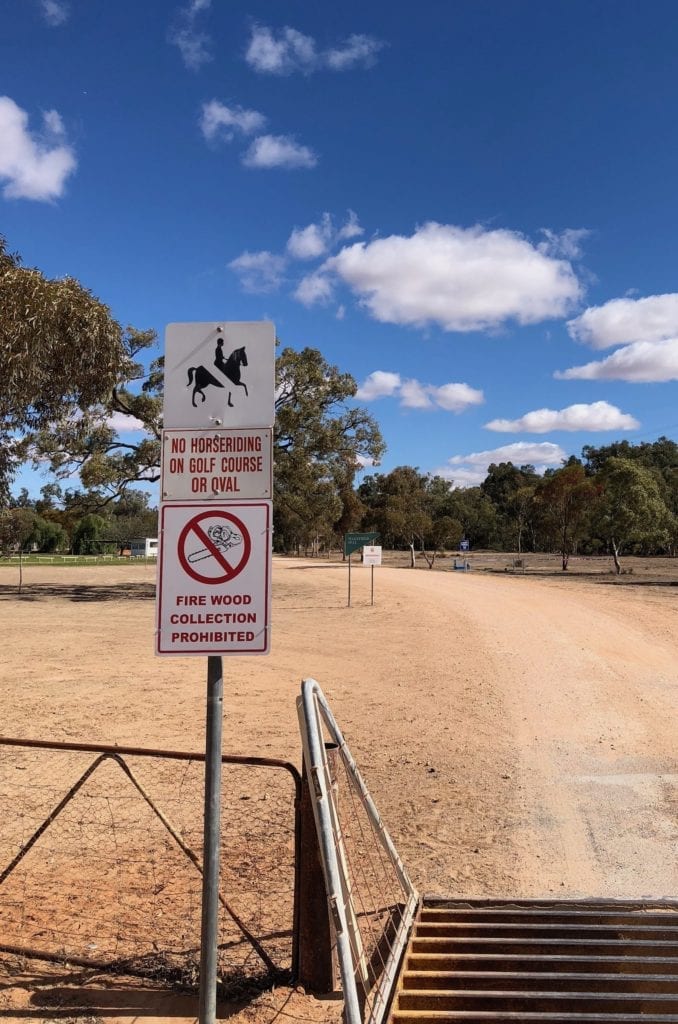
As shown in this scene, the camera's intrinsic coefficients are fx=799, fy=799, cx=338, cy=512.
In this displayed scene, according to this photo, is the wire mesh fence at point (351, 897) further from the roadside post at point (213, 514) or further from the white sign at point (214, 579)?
the white sign at point (214, 579)


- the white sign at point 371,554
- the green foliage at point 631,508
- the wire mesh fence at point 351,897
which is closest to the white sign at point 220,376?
the wire mesh fence at point 351,897

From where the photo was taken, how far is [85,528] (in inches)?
3563

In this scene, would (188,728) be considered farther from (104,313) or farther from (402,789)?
(104,313)

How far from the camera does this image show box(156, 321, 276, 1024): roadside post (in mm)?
2910

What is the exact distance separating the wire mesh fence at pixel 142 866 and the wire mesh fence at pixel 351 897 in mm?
310

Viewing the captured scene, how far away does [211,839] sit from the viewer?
2908 mm

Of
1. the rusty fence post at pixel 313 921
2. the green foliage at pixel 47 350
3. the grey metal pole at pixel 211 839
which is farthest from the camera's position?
the green foliage at pixel 47 350

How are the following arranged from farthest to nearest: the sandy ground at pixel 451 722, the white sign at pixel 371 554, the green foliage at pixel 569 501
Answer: the green foliage at pixel 569 501
the white sign at pixel 371 554
the sandy ground at pixel 451 722

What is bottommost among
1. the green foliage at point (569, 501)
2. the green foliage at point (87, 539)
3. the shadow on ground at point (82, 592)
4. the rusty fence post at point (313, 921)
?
the shadow on ground at point (82, 592)

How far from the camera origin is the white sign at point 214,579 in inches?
114

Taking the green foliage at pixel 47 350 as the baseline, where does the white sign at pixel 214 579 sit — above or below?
below

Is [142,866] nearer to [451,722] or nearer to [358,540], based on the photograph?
[451,722]

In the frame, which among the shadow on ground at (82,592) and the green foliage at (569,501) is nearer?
the shadow on ground at (82,592)

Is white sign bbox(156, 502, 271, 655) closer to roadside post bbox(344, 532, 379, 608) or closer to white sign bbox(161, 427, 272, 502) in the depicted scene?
white sign bbox(161, 427, 272, 502)
